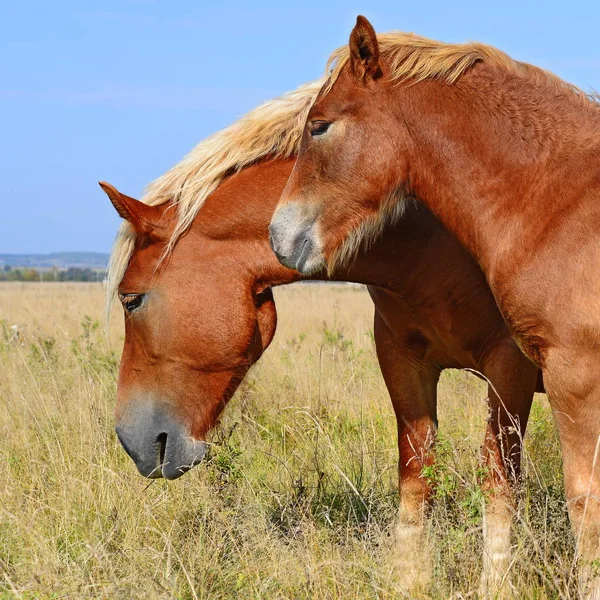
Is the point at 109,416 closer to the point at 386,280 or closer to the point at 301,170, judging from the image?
the point at 386,280

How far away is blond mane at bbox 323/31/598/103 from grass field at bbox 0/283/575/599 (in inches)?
58.4

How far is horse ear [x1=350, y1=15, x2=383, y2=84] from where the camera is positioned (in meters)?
2.82

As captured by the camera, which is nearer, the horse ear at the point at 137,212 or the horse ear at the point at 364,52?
the horse ear at the point at 364,52

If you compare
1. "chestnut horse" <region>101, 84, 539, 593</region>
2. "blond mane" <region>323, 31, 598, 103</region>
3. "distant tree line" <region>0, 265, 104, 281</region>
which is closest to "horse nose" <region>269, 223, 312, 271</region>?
"chestnut horse" <region>101, 84, 539, 593</region>

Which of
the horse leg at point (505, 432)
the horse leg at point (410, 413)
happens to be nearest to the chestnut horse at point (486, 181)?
the horse leg at point (505, 432)

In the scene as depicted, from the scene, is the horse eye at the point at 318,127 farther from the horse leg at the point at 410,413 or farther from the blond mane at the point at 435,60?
the horse leg at the point at 410,413

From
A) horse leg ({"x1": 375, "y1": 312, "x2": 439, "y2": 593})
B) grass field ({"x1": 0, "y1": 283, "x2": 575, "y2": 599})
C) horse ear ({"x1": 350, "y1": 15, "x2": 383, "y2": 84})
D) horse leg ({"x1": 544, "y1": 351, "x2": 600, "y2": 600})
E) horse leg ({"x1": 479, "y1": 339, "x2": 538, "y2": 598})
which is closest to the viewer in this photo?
horse leg ({"x1": 544, "y1": 351, "x2": 600, "y2": 600})

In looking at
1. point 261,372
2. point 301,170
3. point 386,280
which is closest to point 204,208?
point 301,170

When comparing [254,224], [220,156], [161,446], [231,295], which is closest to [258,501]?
[161,446]

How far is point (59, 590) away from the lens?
3.05 meters

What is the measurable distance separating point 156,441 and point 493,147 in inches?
73.6

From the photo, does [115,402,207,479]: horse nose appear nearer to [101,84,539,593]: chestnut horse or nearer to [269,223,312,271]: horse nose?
[101,84,539,593]: chestnut horse

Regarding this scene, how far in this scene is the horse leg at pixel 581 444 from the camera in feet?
Answer: 8.57

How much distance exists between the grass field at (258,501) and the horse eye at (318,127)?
1.38 meters
